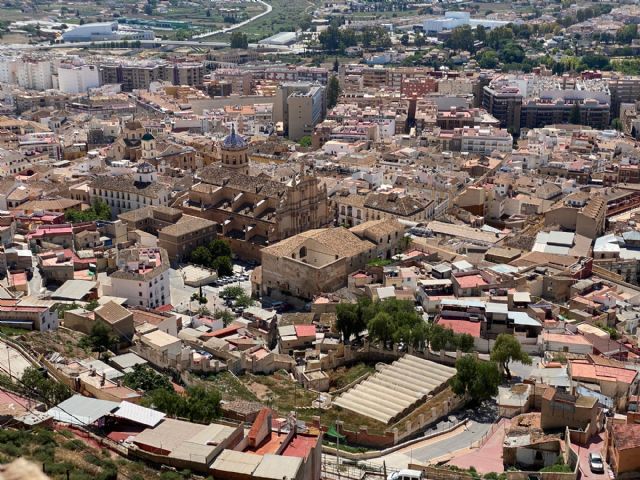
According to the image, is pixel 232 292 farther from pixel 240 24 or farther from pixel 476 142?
pixel 240 24

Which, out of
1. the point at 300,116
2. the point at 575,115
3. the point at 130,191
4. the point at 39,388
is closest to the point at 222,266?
the point at 130,191

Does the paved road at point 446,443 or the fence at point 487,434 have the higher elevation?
the fence at point 487,434

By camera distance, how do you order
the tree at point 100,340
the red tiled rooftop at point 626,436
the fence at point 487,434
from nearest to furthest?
the red tiled rooftop at point 626,436
the fence at point 487,434
the tree at point 100,340

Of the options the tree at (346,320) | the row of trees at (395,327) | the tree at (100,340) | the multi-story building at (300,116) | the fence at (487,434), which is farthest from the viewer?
the multi-story building at (300,116)

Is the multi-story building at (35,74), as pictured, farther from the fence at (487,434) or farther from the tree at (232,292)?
the fence at (487,434)

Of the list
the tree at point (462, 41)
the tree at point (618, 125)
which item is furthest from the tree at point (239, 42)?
the tree at point (618, 125)

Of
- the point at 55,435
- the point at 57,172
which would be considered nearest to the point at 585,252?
the point at 55,435

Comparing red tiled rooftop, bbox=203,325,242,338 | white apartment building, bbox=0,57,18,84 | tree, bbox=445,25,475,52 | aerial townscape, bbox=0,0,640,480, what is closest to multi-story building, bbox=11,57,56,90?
white apartment building, bbox=0,57,18,84
